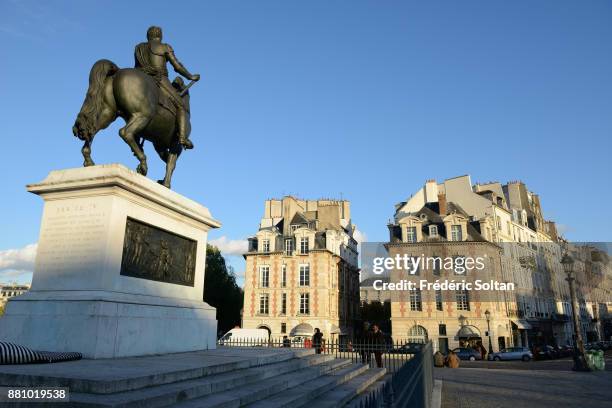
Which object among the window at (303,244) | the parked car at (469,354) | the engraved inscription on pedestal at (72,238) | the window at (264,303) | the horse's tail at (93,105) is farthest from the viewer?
the window at (303,244)

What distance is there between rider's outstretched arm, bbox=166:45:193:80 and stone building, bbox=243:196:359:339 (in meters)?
35.3

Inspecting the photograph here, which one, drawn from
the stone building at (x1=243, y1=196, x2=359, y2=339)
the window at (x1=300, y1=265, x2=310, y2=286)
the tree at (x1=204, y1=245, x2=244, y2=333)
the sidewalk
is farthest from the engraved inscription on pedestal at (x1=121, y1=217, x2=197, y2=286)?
the tree at (x1=204, y1=245, x2=244, y2=333)

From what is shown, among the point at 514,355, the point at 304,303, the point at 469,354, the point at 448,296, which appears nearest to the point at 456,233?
the point at 448,296

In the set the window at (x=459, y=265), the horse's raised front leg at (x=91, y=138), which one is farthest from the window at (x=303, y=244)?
the horse's raised front leg at (x=91, y=138)

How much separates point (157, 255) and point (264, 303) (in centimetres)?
4007

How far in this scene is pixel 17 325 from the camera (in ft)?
22.7

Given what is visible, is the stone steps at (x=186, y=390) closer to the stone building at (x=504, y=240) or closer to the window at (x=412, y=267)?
the window at (x=412, y=267)

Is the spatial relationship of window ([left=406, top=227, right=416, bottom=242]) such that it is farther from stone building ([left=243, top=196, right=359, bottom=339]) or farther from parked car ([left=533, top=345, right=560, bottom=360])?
parked car ([left=533, top=345, right=560, bottom=360])

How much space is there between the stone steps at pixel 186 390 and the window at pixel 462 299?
37896 millimetres

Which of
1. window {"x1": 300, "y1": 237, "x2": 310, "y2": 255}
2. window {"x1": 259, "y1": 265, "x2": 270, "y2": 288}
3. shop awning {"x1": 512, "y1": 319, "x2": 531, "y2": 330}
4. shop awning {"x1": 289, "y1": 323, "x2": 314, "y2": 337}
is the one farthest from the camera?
window {"x1": 300, "y1": 237, "x2": 310, "y2": 255}

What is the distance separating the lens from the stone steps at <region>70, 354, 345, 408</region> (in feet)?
13.8

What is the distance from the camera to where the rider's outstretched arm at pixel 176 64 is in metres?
9.48

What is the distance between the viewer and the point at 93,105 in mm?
8195

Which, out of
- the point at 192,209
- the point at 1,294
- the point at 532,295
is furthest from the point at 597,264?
the point at 1,294
